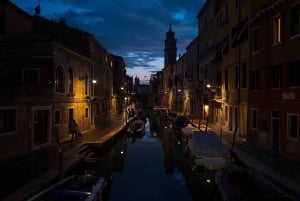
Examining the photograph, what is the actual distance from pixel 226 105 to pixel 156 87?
102 m

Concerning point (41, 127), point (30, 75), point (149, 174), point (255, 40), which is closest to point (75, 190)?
point (149, 174)

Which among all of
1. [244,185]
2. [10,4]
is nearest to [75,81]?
[10,4]

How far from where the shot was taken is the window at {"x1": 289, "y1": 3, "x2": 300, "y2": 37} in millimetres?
18578

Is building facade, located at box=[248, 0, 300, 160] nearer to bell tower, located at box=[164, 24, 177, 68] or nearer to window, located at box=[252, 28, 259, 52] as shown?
window, located at box=[252, 28, 259, 52]

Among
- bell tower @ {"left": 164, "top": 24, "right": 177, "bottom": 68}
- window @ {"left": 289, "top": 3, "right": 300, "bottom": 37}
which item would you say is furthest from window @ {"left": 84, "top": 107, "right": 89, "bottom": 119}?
bell tower @ {"left": 164, "top": 24, "right": 177, "bottom": 68}

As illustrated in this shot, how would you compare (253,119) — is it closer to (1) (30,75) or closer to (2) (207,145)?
(2) (207,145)

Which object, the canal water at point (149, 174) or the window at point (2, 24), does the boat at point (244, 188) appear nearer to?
the canal water at point (149, 174)

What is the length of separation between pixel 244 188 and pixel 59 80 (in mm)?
16991

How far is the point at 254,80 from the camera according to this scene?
25234 mm

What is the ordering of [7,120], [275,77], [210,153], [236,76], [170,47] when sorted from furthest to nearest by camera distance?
[170,47] < [236,76] < [275,77] < [210,153] < [7,120]

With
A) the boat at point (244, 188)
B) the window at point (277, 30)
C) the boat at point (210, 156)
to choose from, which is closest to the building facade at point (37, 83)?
the boat at point (210, 156)

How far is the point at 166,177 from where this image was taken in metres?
19.8

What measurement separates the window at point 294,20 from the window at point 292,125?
13.6 feet

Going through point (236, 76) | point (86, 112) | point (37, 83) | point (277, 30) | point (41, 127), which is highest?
point (277, 30)
